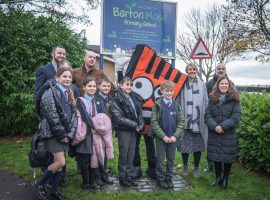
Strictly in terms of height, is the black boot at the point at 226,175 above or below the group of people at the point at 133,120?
below

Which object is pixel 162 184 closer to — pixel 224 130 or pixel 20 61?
pixel 224 130

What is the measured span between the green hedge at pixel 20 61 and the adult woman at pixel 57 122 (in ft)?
Answer: 12.9

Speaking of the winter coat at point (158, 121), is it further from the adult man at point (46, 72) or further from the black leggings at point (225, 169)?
the adult man at point (46, 72)

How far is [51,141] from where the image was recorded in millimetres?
4766

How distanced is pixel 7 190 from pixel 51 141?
4.53 ft

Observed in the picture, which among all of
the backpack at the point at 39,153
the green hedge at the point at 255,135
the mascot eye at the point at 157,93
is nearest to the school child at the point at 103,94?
the mascot eye at the point at 157,93

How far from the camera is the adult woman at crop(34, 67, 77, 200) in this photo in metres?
4.68

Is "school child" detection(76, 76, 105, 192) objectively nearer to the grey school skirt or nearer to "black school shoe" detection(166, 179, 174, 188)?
the grey school skirt

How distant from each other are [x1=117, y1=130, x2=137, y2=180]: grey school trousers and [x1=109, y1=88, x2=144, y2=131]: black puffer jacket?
0.43 feet

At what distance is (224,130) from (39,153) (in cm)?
287

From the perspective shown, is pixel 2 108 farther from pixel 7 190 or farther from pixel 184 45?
pixel 184 45

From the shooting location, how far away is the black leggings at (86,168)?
5328mm

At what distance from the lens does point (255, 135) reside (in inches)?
271

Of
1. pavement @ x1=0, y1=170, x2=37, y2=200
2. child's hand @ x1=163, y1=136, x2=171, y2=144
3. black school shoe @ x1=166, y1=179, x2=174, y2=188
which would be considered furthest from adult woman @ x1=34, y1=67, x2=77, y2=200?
black school shoe @ x1=166, y1=179, x2=174, y2=188
